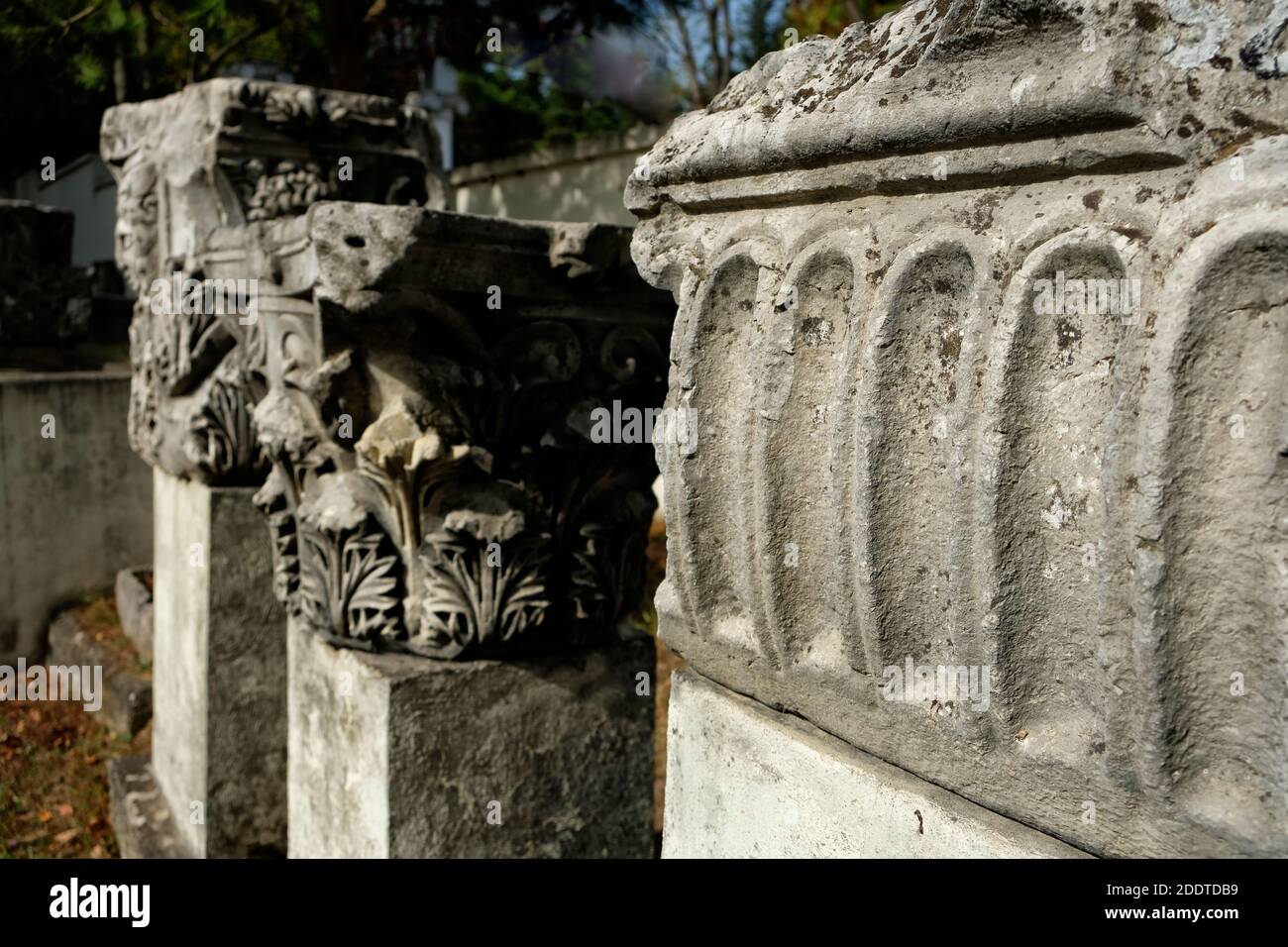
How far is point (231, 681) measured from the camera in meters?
4.24

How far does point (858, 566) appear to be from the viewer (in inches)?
47.4

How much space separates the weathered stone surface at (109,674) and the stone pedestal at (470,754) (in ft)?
10.5

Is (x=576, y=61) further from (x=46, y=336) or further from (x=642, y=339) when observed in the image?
(x=642, y=339)

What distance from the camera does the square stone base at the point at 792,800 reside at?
1209 millimetres

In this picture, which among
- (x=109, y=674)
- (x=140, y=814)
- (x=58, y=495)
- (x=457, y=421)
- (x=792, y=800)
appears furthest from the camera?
(x=58, y=495)

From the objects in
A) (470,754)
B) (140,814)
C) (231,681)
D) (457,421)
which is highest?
(457,421)

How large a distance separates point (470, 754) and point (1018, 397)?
6.90ft

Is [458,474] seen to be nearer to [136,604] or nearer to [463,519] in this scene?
[463,519]

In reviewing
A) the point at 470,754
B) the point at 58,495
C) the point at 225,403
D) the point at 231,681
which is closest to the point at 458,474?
the point at 470,754

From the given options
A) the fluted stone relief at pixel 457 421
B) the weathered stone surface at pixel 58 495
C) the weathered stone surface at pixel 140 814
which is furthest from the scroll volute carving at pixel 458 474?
the weathered stone surface at pixel 58 495

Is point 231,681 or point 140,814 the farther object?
point 140,814

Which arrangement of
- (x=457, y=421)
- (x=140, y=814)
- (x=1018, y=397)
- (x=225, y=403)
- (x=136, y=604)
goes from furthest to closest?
1. (x=136, y=604)
2. (x=140, y=814)
3. (x=225, y=403)
4. (x=457, y=421)
5. (x=1018, y=397)

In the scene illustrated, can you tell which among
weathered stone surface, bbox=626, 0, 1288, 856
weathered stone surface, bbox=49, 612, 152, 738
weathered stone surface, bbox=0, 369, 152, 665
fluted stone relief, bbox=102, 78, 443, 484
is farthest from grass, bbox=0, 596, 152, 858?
weathered stone surface, bbox=626, 0, 1288, 856

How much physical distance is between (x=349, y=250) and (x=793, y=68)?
1330 mm
